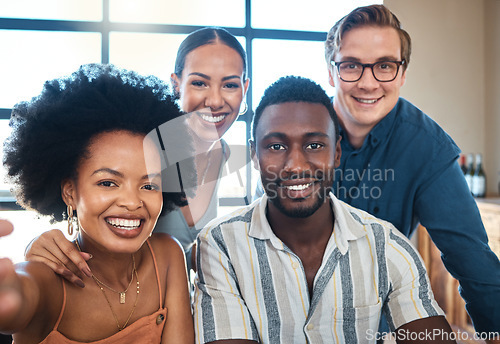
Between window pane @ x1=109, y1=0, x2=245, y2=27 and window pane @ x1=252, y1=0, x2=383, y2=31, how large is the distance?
0.15m

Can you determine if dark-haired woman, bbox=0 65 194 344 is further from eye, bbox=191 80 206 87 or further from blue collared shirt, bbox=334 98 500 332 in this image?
blue collared shirt, bbox=334 98 500 332

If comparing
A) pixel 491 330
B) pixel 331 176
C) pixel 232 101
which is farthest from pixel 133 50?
pixel 491 330

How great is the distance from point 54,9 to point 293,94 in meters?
2.44

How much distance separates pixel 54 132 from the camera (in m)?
1.04

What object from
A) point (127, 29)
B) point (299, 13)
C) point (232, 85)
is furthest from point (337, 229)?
point (299, 13)

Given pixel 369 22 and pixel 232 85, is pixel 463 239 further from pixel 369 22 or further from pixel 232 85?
pixel 232 85

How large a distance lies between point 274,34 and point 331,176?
221 cm

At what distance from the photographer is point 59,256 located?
98 centimetres

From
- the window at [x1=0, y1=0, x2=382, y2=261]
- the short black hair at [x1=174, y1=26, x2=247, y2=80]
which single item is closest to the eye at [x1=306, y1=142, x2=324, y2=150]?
the short black hair at [x1=174, y1=26, x2=247, y2=80]

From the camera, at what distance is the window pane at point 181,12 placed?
307cm

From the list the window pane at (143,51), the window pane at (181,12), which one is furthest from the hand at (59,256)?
the window pane at (181,12)

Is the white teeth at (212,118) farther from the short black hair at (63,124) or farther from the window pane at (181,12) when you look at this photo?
the window pane at (181,12)

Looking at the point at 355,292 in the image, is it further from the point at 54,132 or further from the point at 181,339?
the point at 54,132

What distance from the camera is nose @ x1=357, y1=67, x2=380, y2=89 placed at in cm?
148
